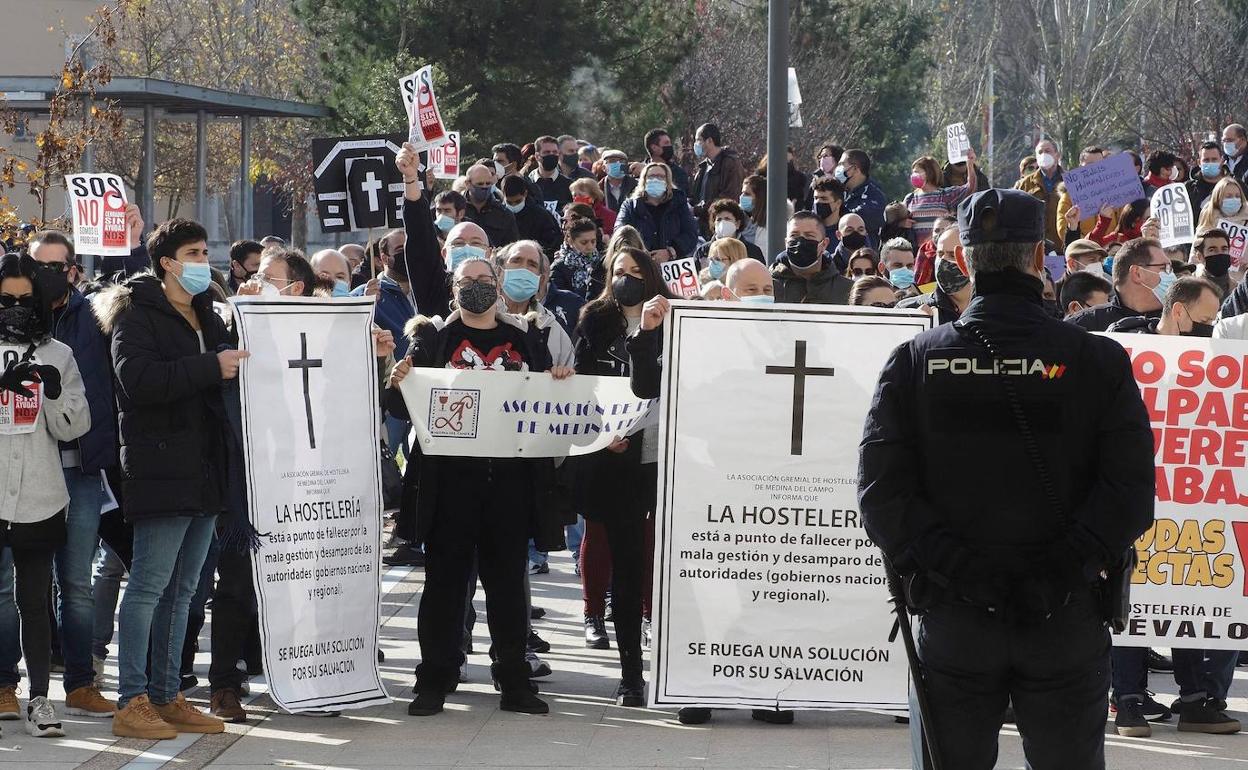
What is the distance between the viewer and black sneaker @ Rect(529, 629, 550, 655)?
9281mm

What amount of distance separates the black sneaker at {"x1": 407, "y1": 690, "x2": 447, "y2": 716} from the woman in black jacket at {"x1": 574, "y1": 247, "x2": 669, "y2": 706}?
825 millimetres

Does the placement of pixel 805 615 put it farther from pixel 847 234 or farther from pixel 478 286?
pixel 847 234

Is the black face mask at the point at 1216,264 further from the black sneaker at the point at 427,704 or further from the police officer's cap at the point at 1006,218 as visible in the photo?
the police officer's cap at the point at 1006,218

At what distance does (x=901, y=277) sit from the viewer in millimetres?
12000

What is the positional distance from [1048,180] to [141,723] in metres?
14.6

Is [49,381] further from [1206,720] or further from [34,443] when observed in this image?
[1206,720]

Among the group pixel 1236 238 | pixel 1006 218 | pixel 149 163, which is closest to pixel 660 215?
pixel 1236 238

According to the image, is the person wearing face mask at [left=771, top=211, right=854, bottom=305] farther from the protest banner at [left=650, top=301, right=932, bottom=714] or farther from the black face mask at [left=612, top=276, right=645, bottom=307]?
the protest banner at [left=650, top=301, right=932, bottom=714]

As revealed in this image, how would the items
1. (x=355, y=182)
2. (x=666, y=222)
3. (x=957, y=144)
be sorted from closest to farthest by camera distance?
(x=355, y=182) < (x=666, y=222) < (x=957, y=144)

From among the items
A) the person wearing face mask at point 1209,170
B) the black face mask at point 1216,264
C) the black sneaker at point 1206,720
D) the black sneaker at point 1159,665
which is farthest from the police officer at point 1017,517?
the person wearing face mask at point 1209,170

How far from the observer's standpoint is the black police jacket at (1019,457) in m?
4.57

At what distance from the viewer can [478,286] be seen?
319 inches

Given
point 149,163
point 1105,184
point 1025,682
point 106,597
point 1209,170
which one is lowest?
point 106,597

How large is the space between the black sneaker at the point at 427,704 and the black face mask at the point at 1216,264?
6.54 m
